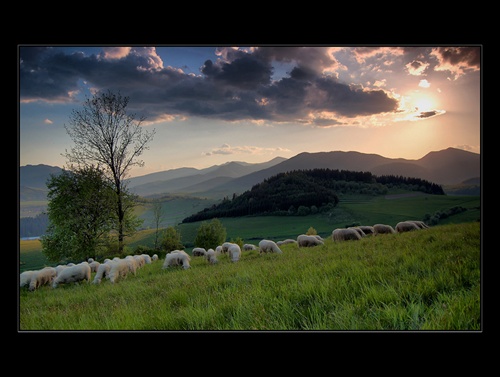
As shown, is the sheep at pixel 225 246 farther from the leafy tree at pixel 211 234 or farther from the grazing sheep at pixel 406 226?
the grazing sheep at pixel 406 226

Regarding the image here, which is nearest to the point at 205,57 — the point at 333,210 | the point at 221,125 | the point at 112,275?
the point at 221,125

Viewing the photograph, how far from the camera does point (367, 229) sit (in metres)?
4.48

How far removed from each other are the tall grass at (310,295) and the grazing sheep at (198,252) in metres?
0.37

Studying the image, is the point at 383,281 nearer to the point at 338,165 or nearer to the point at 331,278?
the point at 331,278

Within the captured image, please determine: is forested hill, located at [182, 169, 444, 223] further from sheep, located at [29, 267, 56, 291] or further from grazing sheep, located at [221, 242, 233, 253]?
sheep, located at [29, 267, 56, 291]

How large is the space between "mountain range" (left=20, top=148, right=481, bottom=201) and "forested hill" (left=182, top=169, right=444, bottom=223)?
95 millimetres

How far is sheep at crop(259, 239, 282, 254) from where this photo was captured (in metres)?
4.66

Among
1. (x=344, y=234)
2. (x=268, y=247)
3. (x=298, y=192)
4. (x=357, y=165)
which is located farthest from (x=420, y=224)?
(x=268, y=247)

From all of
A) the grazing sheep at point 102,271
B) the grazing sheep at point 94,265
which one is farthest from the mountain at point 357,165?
the grazing sheep at point 94,265

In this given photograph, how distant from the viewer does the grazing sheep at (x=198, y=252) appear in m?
4.70

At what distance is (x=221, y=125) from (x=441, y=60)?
3.11 metres

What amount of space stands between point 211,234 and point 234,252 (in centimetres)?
46

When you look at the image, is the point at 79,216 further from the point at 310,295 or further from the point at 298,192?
the point at 310,295

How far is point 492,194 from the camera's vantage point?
3.79 m
